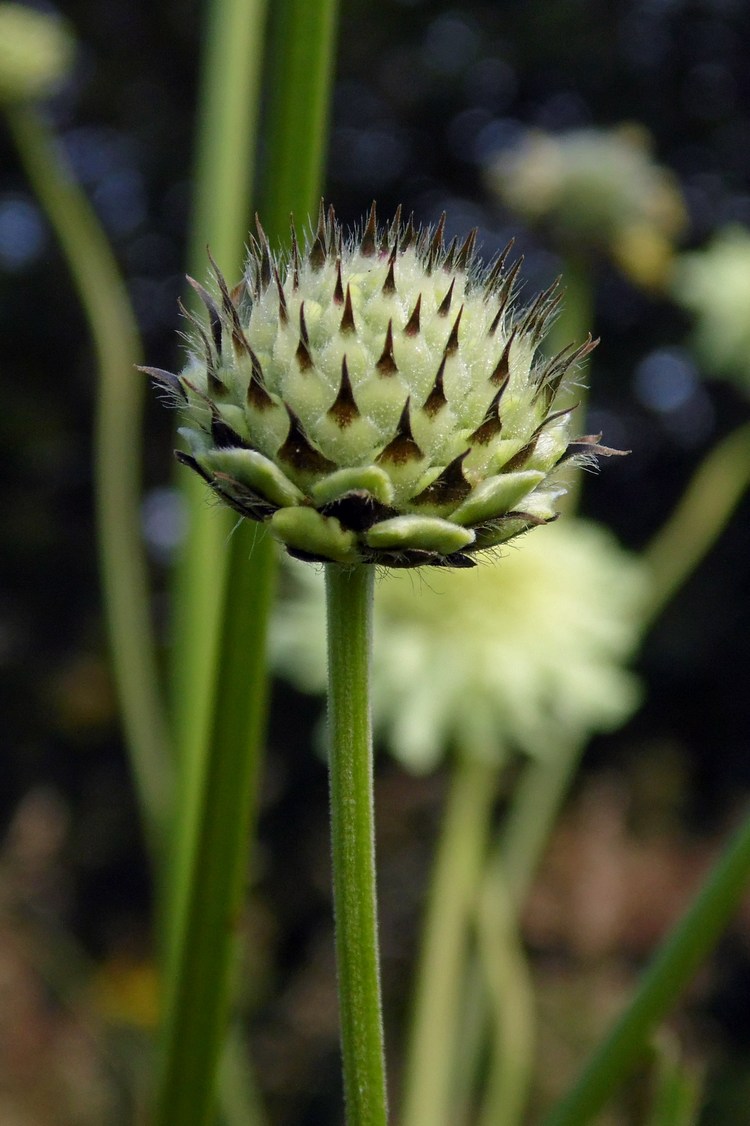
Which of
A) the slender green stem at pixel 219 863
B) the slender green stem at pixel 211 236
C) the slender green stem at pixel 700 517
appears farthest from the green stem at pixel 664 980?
the slender green stem at pixel 700 517

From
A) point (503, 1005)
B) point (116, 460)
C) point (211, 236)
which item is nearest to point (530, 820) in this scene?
point (503, 1005)

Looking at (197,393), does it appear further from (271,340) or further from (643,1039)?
(643,1039)

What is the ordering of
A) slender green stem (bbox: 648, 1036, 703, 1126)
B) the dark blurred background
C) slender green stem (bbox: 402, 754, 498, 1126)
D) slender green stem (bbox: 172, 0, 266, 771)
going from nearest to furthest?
slender green stem (bbox: 648, 1036, 703, 1126) → slender green stem (bbox: 172, 0, 266, 771) → slender green stem (bbox: 402, 754, 498, 1126) → the dark blurred background

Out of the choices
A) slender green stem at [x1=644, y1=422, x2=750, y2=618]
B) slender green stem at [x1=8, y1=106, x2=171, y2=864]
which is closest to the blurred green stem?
slender green stem at [x1=8, y1=106, x2=171, y2=864]

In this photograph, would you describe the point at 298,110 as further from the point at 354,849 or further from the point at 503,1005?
the point at 503,1005

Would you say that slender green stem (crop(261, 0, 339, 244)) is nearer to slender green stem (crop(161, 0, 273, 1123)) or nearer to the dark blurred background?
slender green stem (crop(161, 0, 273, 1123))
